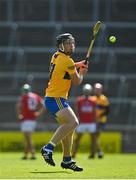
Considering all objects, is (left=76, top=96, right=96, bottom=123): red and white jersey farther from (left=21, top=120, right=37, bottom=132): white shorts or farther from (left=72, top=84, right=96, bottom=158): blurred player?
(left=21, top=120, right=37, bottom=132): white shorts

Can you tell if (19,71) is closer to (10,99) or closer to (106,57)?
(10,99)

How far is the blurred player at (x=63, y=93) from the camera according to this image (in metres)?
12.8

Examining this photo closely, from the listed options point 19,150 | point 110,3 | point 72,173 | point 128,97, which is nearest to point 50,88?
point 72,173

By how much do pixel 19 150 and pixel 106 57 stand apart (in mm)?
5255

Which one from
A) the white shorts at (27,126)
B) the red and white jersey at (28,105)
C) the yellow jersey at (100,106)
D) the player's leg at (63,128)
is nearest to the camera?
the player's leg at (63,128)

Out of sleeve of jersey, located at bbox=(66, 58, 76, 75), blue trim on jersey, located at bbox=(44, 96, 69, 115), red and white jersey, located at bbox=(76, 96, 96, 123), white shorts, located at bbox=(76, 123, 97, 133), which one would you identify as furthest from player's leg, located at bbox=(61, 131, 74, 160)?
red and white jersey, located at bbox=(76, 96, 96, 123)

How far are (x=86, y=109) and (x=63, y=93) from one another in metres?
9.39

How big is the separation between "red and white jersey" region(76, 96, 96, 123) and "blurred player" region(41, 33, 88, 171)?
9.11 m

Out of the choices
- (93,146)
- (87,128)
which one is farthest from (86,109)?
(93,146)

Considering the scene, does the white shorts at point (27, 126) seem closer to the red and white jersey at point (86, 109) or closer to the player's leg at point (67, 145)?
the red and white jersey at point (86, 109)

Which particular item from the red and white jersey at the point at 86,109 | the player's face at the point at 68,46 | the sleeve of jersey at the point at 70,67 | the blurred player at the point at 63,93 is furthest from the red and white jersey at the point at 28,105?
the sleeve of jersey at the point at 70,67

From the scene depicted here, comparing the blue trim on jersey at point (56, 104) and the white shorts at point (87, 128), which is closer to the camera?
the blue trim on jersey at point (56, 104)

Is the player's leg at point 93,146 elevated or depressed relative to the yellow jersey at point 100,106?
depressed

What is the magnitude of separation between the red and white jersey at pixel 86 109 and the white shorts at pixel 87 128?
0.58ft
